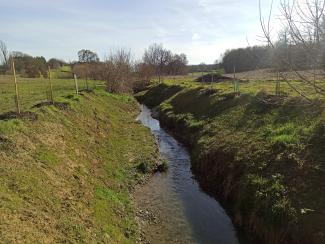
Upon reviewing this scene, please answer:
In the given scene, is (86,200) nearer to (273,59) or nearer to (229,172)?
(229,172)

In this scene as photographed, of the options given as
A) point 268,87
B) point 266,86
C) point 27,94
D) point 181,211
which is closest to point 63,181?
point 181,211

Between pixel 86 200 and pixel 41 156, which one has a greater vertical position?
pixel 41 156

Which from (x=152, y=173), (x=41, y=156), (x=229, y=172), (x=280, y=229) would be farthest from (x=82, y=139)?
(x=280, y=229)

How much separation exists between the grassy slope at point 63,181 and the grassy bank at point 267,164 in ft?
13.7

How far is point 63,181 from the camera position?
46.0 ft

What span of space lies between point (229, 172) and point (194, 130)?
35.9ft

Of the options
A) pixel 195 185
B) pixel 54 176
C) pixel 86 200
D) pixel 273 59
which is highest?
pixel 273 59

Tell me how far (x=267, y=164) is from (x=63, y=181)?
8350 millimetres

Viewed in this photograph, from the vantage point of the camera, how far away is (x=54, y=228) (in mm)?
10695

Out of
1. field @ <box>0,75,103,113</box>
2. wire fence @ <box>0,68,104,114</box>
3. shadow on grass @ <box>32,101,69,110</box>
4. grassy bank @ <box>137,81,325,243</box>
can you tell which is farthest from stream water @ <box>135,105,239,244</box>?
field @ <box>0,75,103,113</box>

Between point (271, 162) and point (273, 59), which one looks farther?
point (271, 162)

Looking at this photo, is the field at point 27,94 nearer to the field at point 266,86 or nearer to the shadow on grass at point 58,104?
the shadow on grass at point 58,104

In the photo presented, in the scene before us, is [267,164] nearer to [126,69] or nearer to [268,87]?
[268,87]

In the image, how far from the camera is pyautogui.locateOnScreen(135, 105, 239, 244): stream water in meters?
14.1
